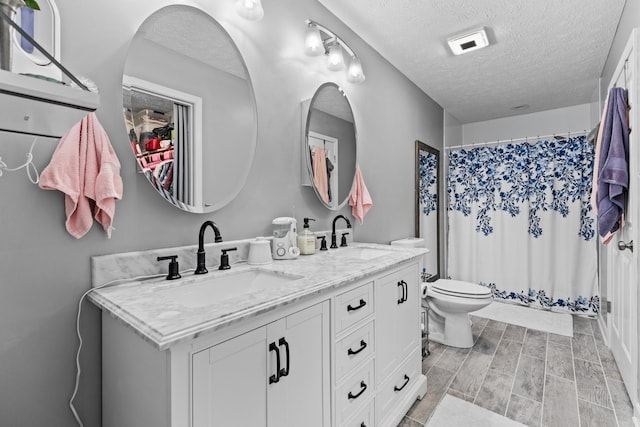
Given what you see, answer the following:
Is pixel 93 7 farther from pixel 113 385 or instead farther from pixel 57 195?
pixel 113 385

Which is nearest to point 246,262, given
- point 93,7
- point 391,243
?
point 93,7

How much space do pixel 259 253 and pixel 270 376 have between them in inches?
24.5

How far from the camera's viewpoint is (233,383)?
2.77 ft

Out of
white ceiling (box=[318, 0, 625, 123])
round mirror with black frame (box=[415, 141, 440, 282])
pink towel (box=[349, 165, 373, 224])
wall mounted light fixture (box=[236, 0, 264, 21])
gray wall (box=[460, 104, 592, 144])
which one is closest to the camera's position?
wall mounted light fixture (box=[236, 0, 264, 21])

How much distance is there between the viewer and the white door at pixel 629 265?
165 cm

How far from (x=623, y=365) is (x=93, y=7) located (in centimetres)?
330

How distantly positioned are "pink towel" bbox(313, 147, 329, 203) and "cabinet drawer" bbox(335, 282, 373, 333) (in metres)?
0.77

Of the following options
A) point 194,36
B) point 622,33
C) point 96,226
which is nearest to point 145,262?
point 96,226

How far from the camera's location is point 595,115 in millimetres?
3346

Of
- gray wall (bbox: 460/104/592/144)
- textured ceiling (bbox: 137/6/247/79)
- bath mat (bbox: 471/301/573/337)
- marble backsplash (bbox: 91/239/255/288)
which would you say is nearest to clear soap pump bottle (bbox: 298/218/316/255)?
marble backsplash (bbox: 91/239/255/288)

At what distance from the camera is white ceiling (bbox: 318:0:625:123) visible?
2.09 meters

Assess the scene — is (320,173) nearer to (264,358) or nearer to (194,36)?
(194,36)

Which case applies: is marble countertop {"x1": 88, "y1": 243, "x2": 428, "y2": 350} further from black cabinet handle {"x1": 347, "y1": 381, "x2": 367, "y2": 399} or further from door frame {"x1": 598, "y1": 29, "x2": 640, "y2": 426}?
door frame {"x1": 598, "y1": 29, "x2": 640, "y2": 426}

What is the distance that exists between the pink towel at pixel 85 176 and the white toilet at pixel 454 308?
2299mm
